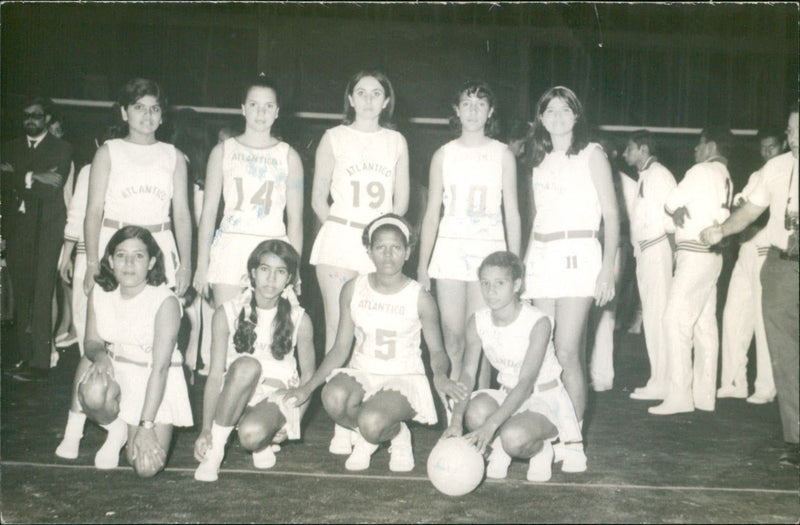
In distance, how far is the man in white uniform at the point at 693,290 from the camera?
5.77 meters

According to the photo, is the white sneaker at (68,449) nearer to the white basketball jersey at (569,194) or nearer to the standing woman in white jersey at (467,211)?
the standing woman in white jersey at (467,211)

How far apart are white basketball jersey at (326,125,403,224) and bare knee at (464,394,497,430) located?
1209mm

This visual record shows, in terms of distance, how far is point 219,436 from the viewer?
13.4 ft

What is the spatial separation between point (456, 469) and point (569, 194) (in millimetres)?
1679

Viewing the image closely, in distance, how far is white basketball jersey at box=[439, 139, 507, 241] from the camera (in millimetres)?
4758

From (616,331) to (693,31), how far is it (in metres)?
3.75

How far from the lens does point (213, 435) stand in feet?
13.4

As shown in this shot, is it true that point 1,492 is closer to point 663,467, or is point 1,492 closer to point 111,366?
point 111,366

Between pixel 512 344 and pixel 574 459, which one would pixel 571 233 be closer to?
pixel 512 344

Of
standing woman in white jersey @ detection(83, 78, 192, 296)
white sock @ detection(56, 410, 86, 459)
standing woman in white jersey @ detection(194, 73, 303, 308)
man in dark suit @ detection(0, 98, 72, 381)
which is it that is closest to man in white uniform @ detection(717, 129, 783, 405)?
standing woman in white jersey @ detection(194, 73, 303, 308)

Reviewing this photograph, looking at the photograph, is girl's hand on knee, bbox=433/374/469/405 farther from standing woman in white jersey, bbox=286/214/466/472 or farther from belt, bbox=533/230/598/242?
belt, bbox=533/230/598/242

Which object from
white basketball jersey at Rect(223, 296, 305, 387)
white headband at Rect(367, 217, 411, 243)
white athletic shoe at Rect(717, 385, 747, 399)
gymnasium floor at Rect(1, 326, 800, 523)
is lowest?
gymnasium floor at Rect(1, 326, 800, 523)

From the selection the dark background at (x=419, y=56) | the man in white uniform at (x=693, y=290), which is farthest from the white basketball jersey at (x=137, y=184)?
the dark background at (x=419, y=56)

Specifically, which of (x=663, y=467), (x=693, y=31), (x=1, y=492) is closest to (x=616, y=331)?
(x=693, y=31)
